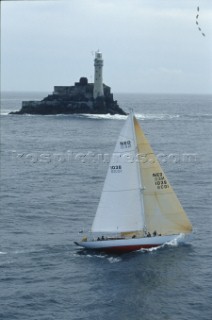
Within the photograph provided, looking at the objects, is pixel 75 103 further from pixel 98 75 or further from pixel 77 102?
pixel 98 75

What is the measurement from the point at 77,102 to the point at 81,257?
117 meters

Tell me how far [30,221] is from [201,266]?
1489 centimetres

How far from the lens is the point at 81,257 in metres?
35.6

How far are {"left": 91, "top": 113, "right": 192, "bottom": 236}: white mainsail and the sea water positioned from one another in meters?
1.56

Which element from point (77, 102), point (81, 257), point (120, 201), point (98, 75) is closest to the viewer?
point (81, 257)

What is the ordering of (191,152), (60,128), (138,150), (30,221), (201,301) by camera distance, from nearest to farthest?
(201,301) < (138,150) < (30,221) < (191,152) < (60,128)

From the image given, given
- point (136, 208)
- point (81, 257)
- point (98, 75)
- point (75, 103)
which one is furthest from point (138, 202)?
point (75, 103)

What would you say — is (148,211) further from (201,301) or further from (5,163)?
(5,163)

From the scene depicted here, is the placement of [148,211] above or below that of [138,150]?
below

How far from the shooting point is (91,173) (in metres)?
64.1

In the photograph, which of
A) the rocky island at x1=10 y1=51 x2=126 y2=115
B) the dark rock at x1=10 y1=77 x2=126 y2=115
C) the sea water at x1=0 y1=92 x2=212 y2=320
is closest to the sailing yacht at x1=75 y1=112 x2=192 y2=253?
the sea water at x1=0 y1=92 x2=212 y2=320

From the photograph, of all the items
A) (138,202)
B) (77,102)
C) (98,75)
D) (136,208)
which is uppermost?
(98,75)

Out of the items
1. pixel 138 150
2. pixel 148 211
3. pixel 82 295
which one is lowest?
pixel 82 295

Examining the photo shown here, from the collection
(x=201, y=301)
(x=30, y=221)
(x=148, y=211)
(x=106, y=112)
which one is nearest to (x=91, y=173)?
(x=30, y=221)
